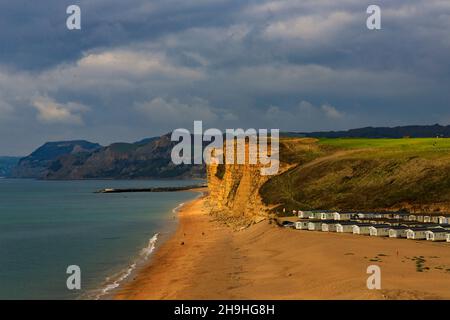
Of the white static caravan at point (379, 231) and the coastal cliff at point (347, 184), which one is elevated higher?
the coastal cliff at point (347, 184)

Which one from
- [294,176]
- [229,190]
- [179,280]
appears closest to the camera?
[179,280]

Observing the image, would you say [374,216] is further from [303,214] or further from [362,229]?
[362,229]

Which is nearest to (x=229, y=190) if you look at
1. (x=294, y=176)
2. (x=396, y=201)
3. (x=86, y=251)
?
(x=294, y=176)

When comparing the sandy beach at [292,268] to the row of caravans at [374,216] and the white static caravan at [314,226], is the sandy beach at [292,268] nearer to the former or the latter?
the white static caravan at [314,226]

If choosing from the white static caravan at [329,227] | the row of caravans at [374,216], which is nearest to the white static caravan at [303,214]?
the row of caravans at [374,216]

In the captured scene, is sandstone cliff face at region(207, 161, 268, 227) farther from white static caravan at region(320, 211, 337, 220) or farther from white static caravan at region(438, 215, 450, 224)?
white static caravan at region(438, 215, 450, 224)

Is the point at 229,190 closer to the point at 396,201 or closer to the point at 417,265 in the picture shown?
the point at 396,201
